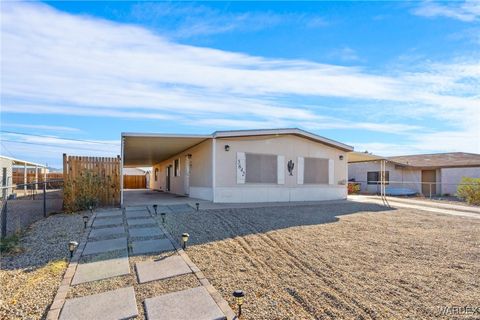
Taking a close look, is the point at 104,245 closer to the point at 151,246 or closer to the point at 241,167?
the point at 151,246

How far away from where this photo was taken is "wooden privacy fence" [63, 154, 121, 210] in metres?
9.40

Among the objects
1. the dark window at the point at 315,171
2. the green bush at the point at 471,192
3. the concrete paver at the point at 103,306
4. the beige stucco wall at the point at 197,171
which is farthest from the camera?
the green bush at the point at 471,192

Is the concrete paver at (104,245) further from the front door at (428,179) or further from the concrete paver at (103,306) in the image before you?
the front door at (428,179)

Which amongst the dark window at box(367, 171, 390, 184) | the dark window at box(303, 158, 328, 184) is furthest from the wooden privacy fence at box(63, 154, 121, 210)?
the dark window at box(367, 171, 390, 184)

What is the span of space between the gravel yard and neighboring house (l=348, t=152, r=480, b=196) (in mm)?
18482

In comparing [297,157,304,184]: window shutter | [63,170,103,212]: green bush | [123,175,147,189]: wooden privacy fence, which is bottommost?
[123,175,147,189]: wooden privacy fence

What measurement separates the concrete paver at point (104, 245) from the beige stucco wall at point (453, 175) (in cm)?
2053

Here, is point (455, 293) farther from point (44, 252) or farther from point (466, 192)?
point (466, 192)

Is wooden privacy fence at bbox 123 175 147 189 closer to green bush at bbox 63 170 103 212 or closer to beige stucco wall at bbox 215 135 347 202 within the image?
green bush at bbox 63 170 103 212

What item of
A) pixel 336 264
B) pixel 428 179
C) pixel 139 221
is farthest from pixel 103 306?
pixel 428 179

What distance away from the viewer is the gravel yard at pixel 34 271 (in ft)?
10.2

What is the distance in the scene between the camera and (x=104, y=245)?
17.4 ft

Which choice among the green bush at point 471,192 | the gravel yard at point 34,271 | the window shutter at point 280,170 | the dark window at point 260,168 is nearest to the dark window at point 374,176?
the green bush at point 471,192

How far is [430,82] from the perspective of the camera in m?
9.55
